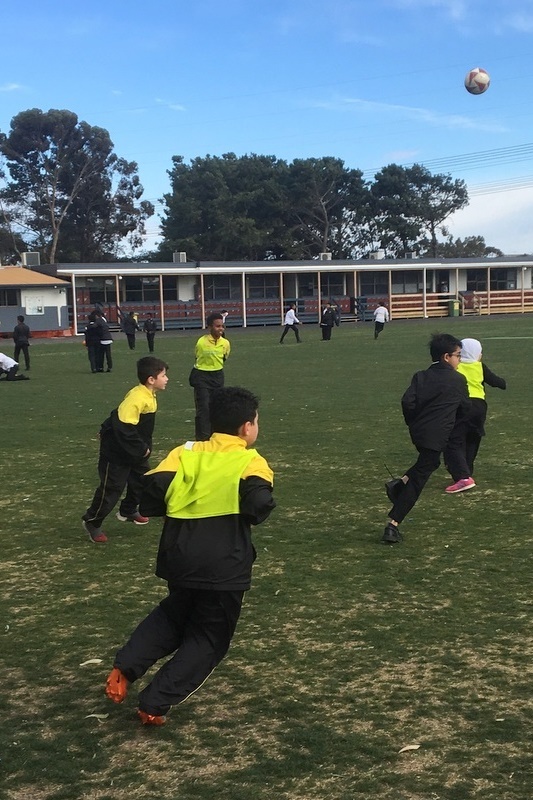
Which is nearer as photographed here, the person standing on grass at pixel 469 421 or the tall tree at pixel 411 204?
the person standing on grass at pixel 469 421

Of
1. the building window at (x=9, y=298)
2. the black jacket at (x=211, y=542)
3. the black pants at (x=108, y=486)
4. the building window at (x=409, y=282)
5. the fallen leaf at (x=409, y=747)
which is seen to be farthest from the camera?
the building window at (x=409, y=282)

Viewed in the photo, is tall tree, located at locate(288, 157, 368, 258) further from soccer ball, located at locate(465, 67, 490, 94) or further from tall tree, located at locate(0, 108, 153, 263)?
soccer ball, located at locate(465, 67, 490, 94)

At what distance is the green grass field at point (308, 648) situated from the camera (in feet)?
12.1

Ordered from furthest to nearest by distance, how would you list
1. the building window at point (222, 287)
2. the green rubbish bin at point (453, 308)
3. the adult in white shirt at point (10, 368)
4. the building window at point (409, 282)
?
the building window at point (409, 282) < the green rubbish bin at point (453, 308) < the building window at point (222, 287) < the adult in white shirt at point (10, 368)

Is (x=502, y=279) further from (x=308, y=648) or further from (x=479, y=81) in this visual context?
(x=308, y=648)

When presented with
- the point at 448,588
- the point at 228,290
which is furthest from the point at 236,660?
the point at 228,290

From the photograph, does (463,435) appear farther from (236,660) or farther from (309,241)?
(309,241)

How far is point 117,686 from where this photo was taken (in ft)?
13.7

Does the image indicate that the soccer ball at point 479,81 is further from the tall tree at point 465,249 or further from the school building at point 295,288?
the tall tree at point 465,249

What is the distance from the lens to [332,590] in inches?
237

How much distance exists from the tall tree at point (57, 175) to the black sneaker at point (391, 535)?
229ft

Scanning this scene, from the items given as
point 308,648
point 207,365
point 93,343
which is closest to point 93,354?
point 93,343

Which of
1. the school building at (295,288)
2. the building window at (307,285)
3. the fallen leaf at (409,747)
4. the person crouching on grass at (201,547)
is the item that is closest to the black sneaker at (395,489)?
the person crouching on grass at (201,547)

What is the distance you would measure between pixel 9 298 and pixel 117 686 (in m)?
42.8
